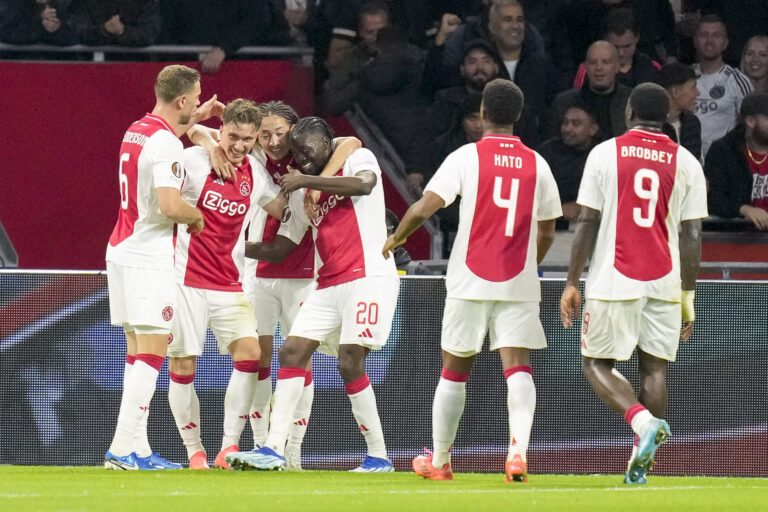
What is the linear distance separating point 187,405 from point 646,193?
119 inches

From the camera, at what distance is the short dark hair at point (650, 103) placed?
7.24 meters

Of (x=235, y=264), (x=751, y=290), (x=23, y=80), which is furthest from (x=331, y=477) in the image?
(x=23, y=80)

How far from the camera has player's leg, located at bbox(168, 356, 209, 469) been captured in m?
8.30

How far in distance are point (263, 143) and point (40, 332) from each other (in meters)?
2.05

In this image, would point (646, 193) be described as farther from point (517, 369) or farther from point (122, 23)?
point (122, 23)

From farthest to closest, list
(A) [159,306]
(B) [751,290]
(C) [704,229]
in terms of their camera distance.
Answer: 1. (C) [704,229]
2. (B) [751,290]
3. (A) [159,306]

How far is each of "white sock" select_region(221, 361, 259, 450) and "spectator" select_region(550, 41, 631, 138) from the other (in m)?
4.40

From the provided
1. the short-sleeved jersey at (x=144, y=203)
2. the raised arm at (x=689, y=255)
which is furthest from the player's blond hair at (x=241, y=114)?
the raised arm at (x=689, y=255)

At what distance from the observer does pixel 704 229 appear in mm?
11086

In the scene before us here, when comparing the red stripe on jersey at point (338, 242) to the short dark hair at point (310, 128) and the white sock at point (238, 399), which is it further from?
the white sock at point (238, 399)

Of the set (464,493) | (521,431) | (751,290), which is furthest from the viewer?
(751,290)

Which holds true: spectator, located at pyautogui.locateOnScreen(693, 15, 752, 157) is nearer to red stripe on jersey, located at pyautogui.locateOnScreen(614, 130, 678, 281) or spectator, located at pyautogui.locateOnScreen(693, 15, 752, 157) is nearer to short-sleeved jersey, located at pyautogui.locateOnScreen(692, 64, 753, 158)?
short-sleeved jersey, located at pyautogui.locateOnScreen(692, 64, 753, 158)

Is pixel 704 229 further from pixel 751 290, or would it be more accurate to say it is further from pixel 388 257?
pixel 388 257

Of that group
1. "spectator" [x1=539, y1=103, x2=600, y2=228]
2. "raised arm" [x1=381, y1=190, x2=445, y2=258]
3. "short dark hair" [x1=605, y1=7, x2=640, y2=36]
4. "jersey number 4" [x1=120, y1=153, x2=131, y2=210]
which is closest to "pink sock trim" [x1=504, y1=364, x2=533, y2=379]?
"raised arm" [x1=381, y1=190, x2=445, y2=258]
